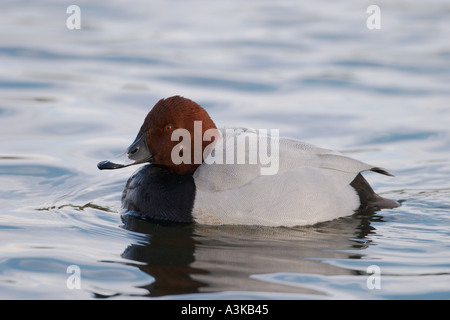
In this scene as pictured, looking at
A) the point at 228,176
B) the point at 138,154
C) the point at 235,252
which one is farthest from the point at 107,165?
the point at 235,252

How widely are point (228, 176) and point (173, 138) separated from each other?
1.77 feet

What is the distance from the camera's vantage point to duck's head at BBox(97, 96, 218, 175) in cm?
585

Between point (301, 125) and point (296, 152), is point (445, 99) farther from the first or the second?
point (296, 152)

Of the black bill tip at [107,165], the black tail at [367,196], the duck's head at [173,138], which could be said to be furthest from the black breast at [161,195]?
the black tail at [367,196]

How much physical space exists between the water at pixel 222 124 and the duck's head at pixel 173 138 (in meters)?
0.49

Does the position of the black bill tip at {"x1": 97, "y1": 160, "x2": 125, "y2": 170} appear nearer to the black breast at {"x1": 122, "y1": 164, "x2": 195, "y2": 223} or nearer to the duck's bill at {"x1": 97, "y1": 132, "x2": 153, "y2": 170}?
the duck's bill at {"x1": 97, "y1": 132, "x2": 153, "y2": 170}

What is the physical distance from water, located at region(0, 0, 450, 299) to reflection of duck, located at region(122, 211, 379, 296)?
2 centimetres

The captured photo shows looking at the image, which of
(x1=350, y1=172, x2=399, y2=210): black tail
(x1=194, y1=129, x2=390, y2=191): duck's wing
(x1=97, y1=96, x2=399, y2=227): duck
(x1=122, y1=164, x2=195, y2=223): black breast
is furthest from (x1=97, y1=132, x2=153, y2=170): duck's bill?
(x1=350, y1=172, x2=399, y2=210): black tail

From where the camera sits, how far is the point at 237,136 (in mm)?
5969

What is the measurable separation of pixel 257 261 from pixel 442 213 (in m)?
1.84

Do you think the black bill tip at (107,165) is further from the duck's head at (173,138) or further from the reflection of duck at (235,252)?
the reflection of duck at (235,252)

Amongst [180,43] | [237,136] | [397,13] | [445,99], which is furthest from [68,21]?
[237,136]

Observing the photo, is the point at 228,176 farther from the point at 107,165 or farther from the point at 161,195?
the point at 107,165

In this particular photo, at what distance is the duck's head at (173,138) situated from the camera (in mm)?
5848
